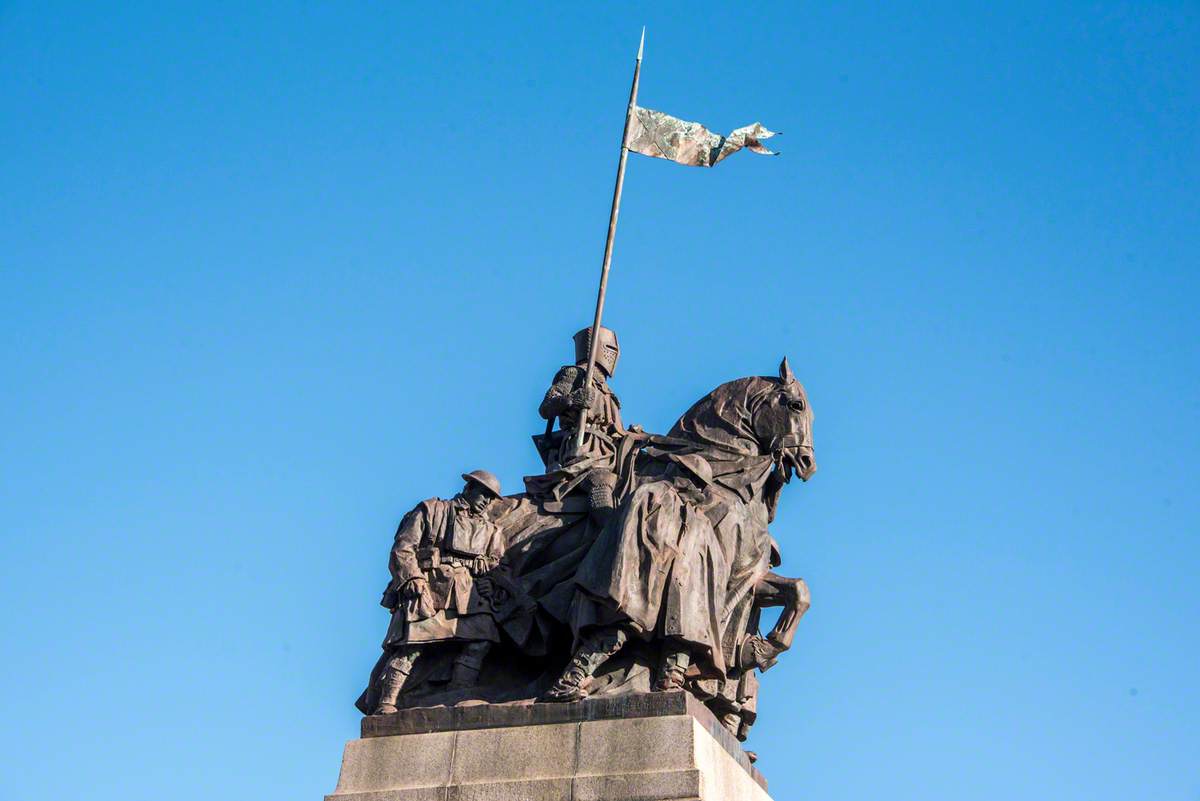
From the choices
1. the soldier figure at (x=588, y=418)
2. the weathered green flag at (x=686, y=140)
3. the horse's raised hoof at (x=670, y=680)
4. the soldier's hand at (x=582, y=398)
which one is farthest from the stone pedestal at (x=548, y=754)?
the weathered green flag at (x=686, y=140)

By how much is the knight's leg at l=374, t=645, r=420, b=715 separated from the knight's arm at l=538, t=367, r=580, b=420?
3.62 m

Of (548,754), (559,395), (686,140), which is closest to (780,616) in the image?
(548,754)

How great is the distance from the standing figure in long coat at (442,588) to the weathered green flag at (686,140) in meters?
5.73

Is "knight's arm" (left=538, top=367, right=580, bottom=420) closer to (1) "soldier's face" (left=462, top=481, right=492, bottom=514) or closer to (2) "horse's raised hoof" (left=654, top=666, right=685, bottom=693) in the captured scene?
(1) "soldier's face" (left=462, top=481, right=492, bottom=514)

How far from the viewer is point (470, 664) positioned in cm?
1622

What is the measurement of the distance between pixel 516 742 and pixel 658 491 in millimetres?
2750

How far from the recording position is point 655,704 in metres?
15.1

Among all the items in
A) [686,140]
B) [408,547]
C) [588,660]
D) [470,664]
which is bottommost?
[588,660]

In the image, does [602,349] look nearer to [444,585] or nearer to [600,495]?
[600,495]

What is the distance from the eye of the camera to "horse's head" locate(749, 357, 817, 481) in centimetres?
1792

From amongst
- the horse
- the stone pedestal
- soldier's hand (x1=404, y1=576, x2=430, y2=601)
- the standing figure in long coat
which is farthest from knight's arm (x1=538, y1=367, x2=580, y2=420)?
the stone pedestal

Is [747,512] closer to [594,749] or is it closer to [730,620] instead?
[730,620]

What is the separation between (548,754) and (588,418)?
4.62m

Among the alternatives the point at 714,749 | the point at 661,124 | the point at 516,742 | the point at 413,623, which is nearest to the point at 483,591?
the point at 413,623
